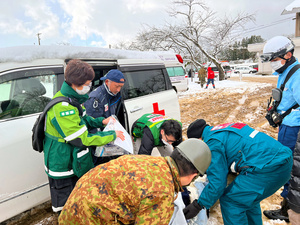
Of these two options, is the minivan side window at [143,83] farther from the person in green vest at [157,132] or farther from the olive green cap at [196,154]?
the olive green cap at [196,154]

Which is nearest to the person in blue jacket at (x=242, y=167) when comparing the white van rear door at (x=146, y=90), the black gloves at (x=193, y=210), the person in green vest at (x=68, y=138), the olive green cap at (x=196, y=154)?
the black gloves at (x=193, y=210)

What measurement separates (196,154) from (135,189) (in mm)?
377

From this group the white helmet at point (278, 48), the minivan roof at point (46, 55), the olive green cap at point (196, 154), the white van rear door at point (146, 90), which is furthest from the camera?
the white van rear door at point (146, 90)

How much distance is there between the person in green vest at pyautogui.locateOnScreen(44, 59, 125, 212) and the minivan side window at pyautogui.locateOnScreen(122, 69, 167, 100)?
3.67 feet

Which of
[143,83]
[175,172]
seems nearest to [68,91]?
[175,172]

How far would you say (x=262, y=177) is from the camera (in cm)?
165

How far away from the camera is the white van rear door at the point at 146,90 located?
110 inches

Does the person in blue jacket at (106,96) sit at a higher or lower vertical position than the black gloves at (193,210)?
higher

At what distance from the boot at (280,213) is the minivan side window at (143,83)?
7.07ft

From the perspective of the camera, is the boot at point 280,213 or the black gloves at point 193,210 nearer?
the black gloves at point 193,210

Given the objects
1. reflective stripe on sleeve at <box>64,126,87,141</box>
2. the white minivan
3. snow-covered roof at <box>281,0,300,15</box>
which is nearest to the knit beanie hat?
reflective stripe on sleeve at <box>64,126,87,141</box>

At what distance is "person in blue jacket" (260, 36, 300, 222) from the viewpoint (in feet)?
7.14

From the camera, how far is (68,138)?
61.2 inches

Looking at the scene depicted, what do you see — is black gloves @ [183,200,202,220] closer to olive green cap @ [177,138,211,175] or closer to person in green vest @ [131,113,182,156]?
person in green vest @ [131,113,182,156]
